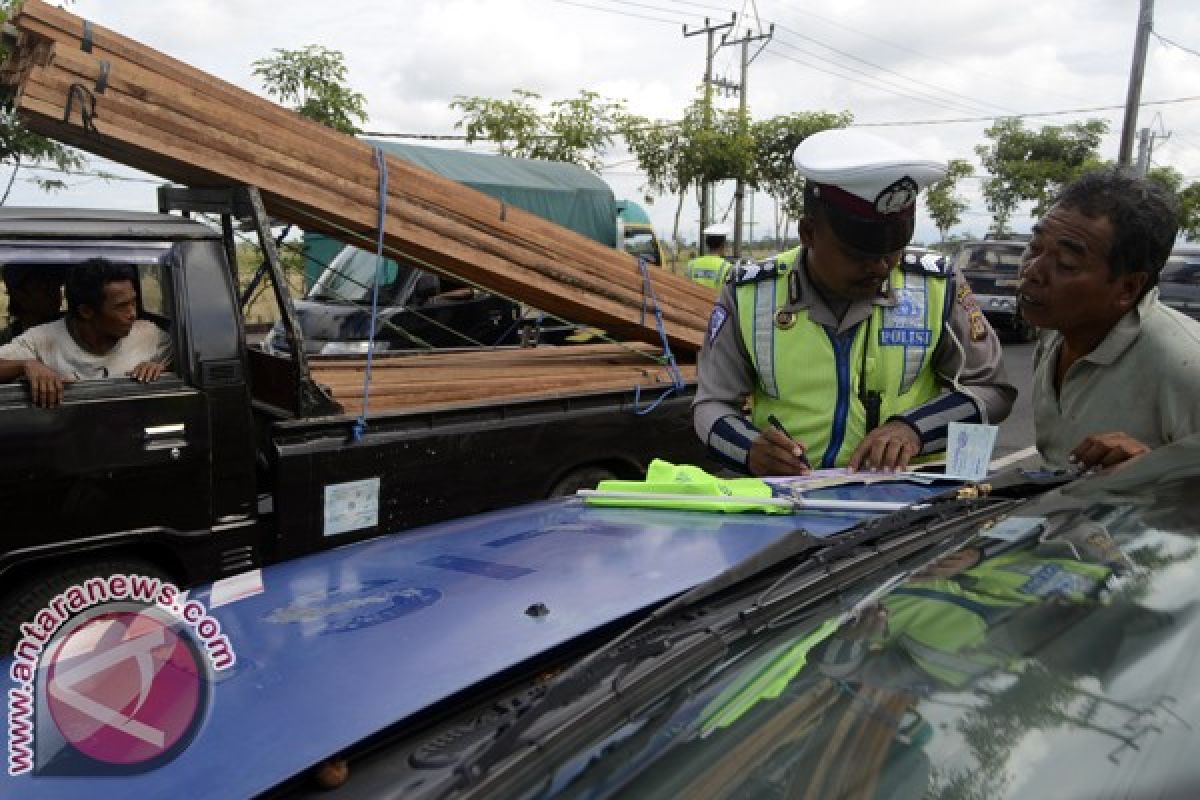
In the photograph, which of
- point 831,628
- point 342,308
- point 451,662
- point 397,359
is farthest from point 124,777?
point 342,308

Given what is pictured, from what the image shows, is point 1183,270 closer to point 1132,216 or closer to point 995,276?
point 995,276

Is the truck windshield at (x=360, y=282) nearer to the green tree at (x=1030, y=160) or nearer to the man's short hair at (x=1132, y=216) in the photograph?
the man's short hair at (x=1132, y=216)

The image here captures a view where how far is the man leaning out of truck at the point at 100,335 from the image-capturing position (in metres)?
3.31

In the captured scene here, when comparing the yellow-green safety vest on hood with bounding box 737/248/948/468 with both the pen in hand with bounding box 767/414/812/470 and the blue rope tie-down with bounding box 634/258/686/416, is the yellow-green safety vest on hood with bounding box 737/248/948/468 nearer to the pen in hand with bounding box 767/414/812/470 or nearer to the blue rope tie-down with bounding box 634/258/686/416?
the pen in hand with bounding box 767/414/812/470

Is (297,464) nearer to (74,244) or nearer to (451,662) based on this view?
(74,244)

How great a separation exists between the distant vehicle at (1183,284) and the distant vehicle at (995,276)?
319 cm

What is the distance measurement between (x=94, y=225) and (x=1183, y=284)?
537 inches

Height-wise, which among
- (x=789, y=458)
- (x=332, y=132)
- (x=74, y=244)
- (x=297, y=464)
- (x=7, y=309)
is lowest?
(x=297, y=464)

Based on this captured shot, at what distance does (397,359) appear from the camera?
4867mm

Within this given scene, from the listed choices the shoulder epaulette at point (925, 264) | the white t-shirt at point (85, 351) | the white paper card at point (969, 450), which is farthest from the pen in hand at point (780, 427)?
the white t-shirt at point (85, 351)

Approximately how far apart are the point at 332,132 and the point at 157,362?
4.41 feet

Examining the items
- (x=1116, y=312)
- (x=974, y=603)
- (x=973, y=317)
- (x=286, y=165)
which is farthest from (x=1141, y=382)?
(x=286, y=165)

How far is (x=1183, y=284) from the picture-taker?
12820 mm

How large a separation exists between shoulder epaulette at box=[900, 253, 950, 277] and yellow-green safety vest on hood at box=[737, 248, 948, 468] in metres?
0.01
